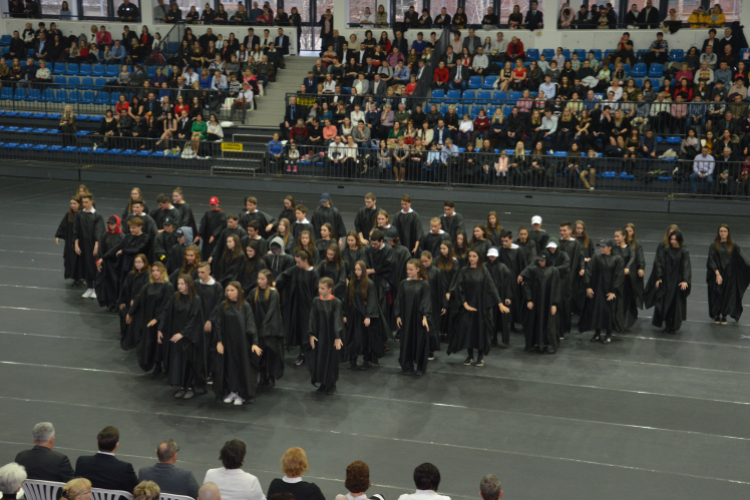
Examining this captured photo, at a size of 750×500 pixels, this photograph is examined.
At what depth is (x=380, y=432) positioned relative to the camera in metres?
8.91

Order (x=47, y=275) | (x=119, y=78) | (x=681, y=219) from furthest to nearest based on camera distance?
1. (x=119, y=78)
2. (x=681, y=219)
3. (x=47, y=275)

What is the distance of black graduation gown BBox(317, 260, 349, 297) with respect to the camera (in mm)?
10852

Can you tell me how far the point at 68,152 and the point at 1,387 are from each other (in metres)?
16.8

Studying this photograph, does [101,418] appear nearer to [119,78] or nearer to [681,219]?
[681,219]

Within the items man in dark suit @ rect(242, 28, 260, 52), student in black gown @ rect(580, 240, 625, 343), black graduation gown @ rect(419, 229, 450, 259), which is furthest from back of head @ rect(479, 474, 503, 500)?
man in dark suit @ rect(242, 28, 260, 52)

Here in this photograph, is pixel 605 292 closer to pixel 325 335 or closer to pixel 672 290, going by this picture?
pixel 672 290

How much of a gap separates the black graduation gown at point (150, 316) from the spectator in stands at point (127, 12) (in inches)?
936

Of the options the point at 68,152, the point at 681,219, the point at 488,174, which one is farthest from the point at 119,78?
the point at 681,219

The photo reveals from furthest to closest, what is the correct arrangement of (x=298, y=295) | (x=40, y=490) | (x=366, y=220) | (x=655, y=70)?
(x=655, y=70), (x=366, y=220), (x=298, y=295), (x=40, y=490)

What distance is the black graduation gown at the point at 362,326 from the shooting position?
10727mm

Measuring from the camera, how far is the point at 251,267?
11.4 meters

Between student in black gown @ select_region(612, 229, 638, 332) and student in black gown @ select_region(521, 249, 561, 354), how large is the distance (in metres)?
1.30

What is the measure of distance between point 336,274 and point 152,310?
2464mm

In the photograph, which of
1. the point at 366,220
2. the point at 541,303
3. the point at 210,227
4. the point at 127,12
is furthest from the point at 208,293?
the point at 127,12
